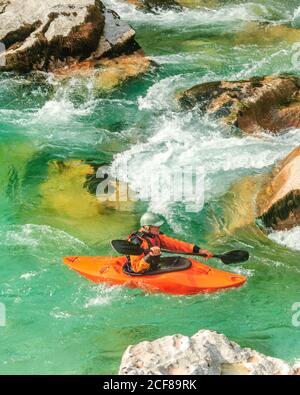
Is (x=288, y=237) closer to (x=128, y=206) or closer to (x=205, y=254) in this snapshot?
(x=205, y=254)

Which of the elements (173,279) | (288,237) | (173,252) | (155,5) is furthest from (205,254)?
(155,5)

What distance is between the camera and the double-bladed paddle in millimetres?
7957

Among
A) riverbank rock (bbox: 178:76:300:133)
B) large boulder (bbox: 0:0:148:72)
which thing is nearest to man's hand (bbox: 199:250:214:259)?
riverbank rock (bbox: 178:76:300:133)

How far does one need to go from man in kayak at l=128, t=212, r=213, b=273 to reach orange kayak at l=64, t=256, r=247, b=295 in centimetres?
14

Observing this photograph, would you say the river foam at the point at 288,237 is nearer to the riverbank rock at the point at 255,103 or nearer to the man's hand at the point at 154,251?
the man's hand at the point at 154,251

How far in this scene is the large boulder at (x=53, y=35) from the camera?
12992 millimetres

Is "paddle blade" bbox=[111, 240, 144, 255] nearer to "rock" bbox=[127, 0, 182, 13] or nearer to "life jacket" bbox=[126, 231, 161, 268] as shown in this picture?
"life jacket" bbox=[126, 231, 161, 268]

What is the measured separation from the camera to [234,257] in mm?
8359

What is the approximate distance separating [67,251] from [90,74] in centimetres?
521

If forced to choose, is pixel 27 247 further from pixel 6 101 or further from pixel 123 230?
pixel 6 101

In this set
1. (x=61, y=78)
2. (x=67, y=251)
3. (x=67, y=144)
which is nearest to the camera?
(x=67, y=251)

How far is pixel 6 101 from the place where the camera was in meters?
12.3

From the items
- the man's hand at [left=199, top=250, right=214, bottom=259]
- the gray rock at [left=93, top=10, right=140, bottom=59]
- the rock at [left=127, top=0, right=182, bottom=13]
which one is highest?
the rock at [left=127, top=0, right=182, bottom=13]
